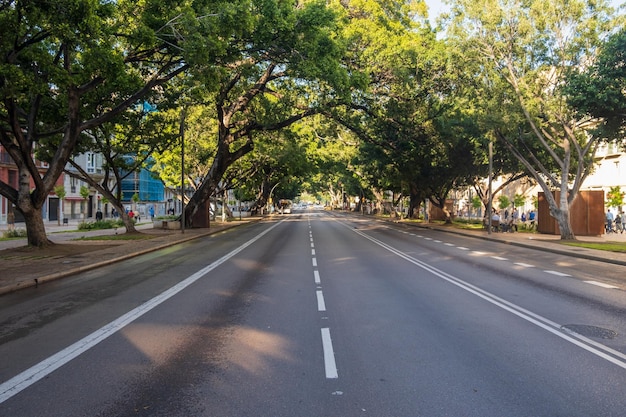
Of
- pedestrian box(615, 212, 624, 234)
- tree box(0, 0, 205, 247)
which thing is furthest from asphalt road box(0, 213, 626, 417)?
pedestrian box(615, 212, 624, 234)

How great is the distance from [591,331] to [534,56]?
783 inches

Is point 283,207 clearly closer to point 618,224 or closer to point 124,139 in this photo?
point 618,224

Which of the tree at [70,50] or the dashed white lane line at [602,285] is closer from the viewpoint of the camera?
the dashed white lane line at [602,285]

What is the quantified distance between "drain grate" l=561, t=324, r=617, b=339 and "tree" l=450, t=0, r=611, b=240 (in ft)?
57.7

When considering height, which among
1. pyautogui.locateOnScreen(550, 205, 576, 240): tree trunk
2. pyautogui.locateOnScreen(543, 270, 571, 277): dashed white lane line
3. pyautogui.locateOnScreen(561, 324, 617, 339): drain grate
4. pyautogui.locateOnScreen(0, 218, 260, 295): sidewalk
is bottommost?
pyautogui.locateOnScreen(543, 270, 571, 277): dashed white lane line

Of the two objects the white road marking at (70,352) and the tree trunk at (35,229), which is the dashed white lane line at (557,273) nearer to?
the white road marking at (70,352)

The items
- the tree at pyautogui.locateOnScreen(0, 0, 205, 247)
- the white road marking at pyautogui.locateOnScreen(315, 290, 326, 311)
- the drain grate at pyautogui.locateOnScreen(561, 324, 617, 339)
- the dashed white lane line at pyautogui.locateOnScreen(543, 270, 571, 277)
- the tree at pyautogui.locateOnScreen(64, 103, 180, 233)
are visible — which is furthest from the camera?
the tree at pyautogui.locateOnScreen(64, 103, 180, 233)

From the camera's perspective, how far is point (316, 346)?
19.8ft

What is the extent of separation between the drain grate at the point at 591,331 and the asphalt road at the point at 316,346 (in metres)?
0.04

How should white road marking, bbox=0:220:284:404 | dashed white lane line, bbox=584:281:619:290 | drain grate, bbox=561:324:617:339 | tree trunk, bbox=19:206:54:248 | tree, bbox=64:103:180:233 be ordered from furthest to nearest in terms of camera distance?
tree, bbox=64:103:180:233 → tree trunk, bbox=19:206:54:248 → dashed white lane line, bbox=584:281:619:290 → drain grate, bbox=561:324:617:339 → white road marking, bbox=0:220:284:404


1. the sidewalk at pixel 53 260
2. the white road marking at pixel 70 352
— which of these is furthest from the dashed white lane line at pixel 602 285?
the sidewalk at pixel 53 260

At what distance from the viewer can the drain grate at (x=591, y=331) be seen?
659 cm

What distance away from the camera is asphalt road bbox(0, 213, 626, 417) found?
4355mm

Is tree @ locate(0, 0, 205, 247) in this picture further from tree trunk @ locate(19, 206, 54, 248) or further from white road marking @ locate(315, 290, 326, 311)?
white road marking @ locate(315, 290, 326, 311)
